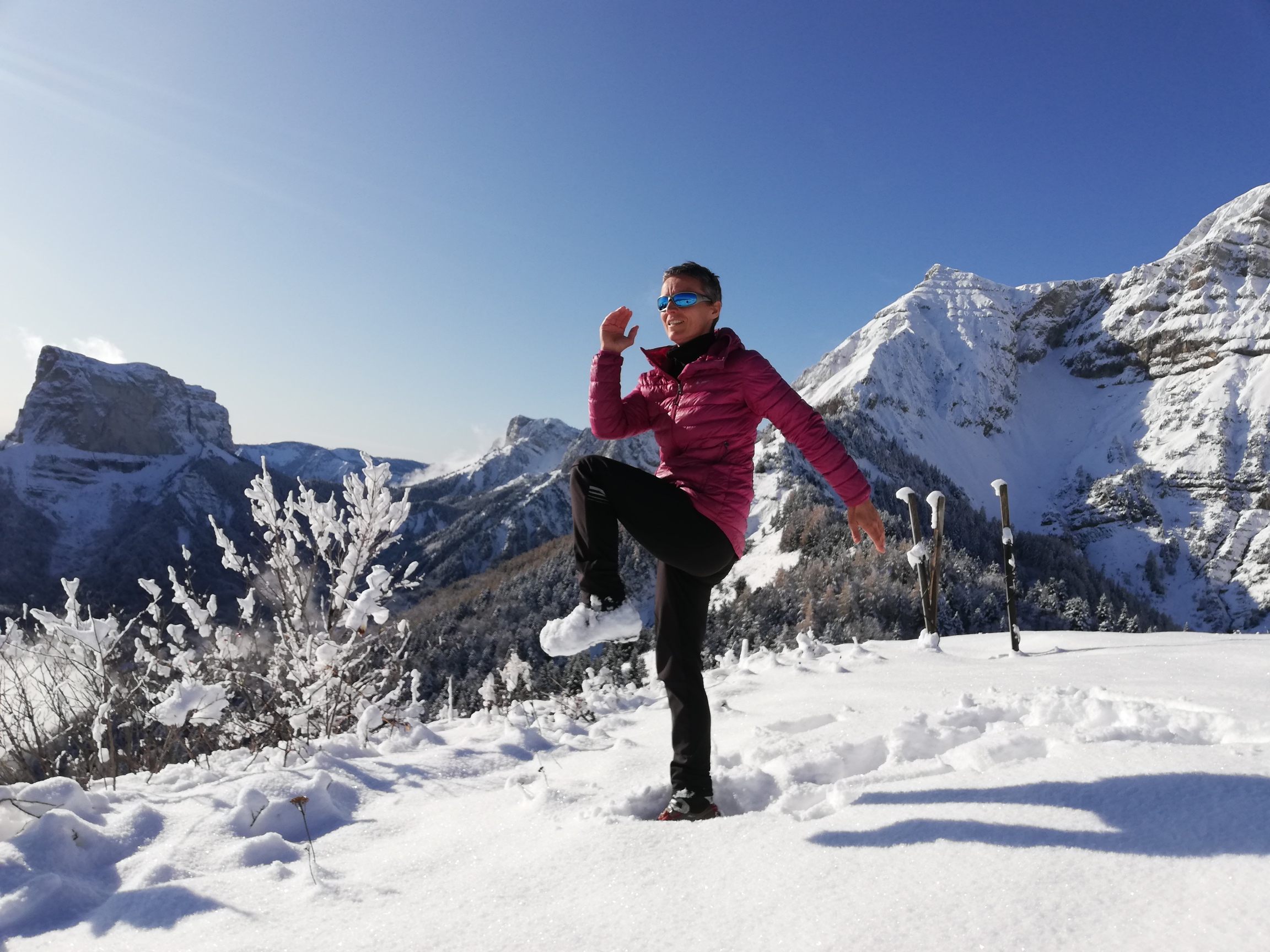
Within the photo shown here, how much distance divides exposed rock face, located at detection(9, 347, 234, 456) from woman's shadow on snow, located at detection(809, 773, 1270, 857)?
20876 cm

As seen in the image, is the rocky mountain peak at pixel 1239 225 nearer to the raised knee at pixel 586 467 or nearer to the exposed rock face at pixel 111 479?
the raised knee at pixel 586 467

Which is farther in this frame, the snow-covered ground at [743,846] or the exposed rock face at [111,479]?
the exposed rock face at [111,479]

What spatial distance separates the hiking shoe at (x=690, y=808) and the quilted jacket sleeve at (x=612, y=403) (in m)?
1.39

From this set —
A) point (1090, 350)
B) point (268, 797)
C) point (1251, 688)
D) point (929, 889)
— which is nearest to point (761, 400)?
point (929, 889)

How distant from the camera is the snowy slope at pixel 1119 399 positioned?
88.2 m

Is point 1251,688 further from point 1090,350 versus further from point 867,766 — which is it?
point 1090,350

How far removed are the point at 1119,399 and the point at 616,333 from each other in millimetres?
145044

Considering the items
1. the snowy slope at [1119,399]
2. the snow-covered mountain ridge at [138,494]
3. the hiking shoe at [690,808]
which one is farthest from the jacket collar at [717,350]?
the snow-covered mountain ridge at [138,494]

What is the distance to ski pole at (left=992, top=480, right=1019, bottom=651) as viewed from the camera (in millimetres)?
5508

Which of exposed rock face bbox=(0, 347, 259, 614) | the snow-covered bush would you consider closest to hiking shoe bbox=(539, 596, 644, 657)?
the snow-covered bush

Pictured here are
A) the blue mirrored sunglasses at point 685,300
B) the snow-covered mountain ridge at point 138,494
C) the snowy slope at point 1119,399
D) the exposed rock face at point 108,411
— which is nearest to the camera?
the blue mirrored sunglasses at point 685,300

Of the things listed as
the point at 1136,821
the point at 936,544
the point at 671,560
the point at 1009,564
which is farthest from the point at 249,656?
the point at 1009,564

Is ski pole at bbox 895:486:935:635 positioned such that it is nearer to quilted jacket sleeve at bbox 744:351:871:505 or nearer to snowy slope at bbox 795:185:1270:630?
quilted jacket sleeve at bbox 744:351:871:505

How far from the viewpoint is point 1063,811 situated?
4.85ft
